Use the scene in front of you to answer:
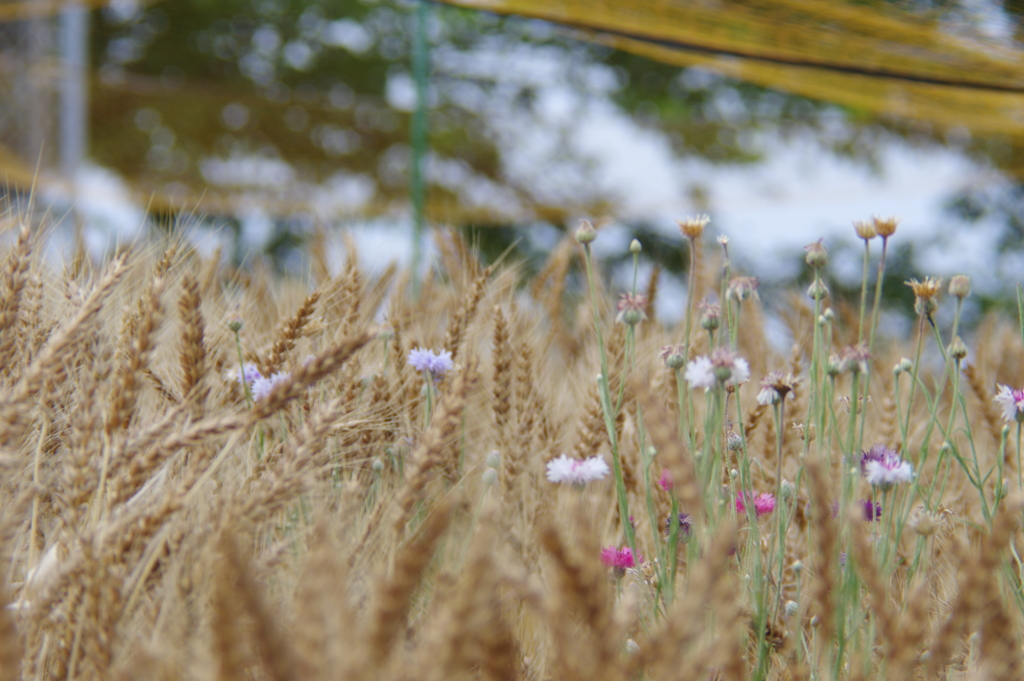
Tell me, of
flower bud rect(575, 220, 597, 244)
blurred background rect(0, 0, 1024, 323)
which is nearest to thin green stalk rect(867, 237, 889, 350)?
flower bud rect(575, 220, 597, 244)

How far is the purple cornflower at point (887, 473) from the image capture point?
19.6 inches

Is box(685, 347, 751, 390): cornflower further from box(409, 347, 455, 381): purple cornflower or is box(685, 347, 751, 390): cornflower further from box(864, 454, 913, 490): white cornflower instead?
box(409, 347, 455, 381): purple cornflower

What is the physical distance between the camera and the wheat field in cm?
31

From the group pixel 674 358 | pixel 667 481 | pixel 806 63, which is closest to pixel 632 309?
pixel 674 358

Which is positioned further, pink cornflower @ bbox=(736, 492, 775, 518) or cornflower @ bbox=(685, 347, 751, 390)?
pink cornflower @ bbox=(736, 492, 775, 518)

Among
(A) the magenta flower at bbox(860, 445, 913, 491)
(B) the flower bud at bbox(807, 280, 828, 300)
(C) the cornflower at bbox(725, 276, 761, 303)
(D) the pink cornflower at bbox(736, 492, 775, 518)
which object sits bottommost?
(D) the pink cornflower at bbox(736, 492, 775, 518)

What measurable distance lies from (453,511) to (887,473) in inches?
11.6

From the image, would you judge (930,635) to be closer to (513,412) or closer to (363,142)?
(513,412)

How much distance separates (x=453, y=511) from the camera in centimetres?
49

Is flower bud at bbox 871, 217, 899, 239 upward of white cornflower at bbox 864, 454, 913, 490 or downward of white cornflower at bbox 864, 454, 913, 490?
upward

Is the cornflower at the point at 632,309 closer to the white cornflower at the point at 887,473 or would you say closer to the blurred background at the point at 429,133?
the white cornflower at the point at 887,473

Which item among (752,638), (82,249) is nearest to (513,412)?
(752,638)

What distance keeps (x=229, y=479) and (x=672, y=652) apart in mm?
355

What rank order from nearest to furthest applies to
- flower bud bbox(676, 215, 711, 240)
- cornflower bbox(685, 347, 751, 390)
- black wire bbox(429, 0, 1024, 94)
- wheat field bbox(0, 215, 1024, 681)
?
wheat field bbox(0, 215, 1024, 681) < cornflower bbox(685, 347, 751, 390) < flower bud bbox(676, 215, 711, 240) < black wire bbox(429, 0, 1024, 94)
